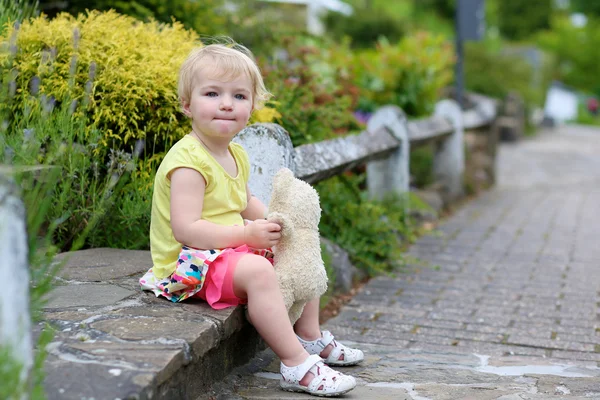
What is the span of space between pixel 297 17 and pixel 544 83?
9.99 m

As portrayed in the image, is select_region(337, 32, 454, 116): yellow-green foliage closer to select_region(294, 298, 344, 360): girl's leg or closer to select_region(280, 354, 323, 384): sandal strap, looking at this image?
select_region(294, 298, 344, 360): girl's leg

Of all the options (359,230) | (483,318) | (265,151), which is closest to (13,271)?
(265,151)

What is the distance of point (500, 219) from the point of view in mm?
7527

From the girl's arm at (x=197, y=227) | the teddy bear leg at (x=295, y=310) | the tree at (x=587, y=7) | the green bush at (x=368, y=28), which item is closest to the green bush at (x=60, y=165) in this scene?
the girl's arm at (x=197, y=227)

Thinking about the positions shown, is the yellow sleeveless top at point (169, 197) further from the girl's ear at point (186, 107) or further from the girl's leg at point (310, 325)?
the girl's leg at point (310, 325)

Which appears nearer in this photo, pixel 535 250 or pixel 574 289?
pixel 574 289

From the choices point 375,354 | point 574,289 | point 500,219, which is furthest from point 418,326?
point 500,219

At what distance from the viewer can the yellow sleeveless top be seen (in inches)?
115

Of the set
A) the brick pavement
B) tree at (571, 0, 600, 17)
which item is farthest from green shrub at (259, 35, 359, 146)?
tree at (571, 0, 600, 17)

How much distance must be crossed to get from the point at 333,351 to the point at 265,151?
110 cm

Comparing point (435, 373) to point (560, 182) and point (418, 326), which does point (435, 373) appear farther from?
point (560, 182)

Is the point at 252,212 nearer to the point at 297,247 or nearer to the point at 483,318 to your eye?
the point at 297,247

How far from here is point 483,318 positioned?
4293 mm

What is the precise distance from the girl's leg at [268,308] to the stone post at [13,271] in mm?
1048
